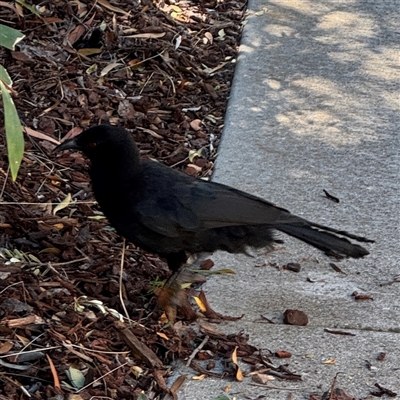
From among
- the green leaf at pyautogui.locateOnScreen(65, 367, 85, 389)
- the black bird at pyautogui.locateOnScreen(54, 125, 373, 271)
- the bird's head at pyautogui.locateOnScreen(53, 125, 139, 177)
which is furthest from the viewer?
the bird's head at pyautogui.locateOnScreen(53, 125, 139, 177)

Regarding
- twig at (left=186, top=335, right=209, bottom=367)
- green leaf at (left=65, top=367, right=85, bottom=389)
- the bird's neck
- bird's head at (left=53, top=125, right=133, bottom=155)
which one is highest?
bird's head at (left=53, top=125, right=133, bottom=155)

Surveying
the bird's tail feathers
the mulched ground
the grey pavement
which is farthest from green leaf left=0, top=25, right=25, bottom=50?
the bird's tail feathers

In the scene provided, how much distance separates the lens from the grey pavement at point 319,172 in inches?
153

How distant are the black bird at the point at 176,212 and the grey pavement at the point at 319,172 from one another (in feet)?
0.79

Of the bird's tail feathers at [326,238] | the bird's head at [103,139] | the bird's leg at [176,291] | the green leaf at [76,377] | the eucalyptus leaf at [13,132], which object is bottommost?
the bird's leg at [176,291]

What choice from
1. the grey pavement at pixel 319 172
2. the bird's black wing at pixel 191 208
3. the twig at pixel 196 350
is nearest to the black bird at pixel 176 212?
the bird's black wing at pixel 191 208

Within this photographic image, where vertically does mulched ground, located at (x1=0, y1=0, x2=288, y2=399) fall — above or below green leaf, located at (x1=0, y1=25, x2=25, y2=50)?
→ below

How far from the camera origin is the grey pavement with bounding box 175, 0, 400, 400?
389 centimetres

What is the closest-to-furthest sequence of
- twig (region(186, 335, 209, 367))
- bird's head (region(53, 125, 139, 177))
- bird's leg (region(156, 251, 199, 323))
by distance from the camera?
twig (region(186, 335, 209, 367)), bird's leg (region(156, 251, 199, 323)), bird's head (region(53, 125, 139, 177))

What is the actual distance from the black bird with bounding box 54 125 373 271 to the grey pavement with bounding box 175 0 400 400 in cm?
24

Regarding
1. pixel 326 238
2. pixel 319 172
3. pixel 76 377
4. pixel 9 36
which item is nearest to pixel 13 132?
pixel 9 36

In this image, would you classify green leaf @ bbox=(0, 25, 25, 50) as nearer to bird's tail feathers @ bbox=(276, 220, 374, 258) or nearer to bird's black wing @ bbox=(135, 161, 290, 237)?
bird's black wing @ bbox=(135, 161, 290, 237)

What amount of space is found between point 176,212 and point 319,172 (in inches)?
57.2

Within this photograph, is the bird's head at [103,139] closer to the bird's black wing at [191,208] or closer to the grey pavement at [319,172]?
the bird's black wing at [191,208]
